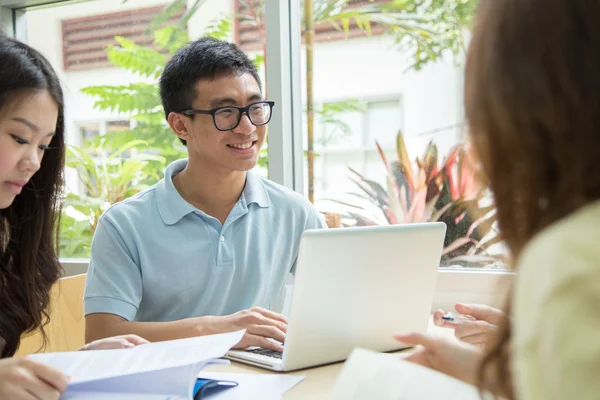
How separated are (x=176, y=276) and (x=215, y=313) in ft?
0.51

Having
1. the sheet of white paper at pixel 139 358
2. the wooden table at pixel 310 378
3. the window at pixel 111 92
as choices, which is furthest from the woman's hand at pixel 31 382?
the window at pixel 111 92

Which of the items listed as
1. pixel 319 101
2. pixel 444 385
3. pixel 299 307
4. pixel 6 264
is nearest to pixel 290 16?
pixel 319 101

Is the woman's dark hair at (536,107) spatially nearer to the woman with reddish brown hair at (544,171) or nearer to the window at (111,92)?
the woman with reddish brown hair at (544,171)

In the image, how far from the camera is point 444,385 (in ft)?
3.02

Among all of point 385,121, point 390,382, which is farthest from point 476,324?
point 385,121

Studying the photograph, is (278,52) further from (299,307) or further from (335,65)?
(299,307)

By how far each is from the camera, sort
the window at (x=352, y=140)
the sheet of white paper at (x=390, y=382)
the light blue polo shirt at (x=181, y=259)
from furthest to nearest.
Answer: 1. the window at (x=352, y=140)
2. the light blue polo shirt at (x=181, y=259)
3. the sheet of white paper at (x=390, y=382)

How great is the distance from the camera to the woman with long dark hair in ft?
4.92

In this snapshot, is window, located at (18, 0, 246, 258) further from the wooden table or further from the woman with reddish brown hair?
Result: the woman with reddish brown hair

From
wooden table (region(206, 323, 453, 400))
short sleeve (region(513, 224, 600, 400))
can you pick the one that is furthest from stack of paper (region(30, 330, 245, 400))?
short sleeve (region(513, 224, 600, 400))

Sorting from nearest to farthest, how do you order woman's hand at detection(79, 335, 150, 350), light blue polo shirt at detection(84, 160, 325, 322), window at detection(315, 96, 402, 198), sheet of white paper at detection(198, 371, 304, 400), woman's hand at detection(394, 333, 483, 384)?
1. woman's hand at detection(394, 333, 483, 384)
2. sheet of white paper at detection(198, 371, 304, 400)
3. woman's hand at detection(79, 335, 150, 350)
4. light blue polo shirt at detection(84, 160, 325, 322)
5. window at detection(315, 96, 402, 198)

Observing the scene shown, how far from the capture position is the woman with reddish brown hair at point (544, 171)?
40 cm

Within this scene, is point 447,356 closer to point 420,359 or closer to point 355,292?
point 420,359

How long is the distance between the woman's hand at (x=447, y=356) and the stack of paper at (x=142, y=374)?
0.32m
